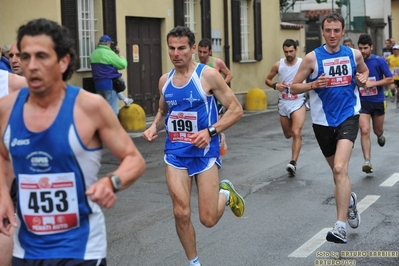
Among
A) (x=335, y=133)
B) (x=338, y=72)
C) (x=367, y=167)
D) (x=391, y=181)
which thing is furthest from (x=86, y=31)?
(x=335, y=133)

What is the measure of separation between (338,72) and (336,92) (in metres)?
0.19

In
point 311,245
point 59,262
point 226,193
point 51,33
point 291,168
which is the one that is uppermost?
point 51,33

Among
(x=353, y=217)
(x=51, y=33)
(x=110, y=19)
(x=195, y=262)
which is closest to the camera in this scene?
(x=51, y=33)

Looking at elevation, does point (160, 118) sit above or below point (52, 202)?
above

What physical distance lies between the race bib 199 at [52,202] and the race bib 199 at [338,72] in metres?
4.67

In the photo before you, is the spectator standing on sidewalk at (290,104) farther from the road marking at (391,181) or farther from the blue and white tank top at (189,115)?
the blue and white tank top at (189,115)

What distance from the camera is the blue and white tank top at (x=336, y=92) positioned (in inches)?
334

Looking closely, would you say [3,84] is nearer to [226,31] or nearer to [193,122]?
[193,122]

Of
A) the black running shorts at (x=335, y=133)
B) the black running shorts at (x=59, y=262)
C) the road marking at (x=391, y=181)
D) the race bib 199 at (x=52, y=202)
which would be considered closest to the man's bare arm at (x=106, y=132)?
the race bib 199 at (x=52, y=202)

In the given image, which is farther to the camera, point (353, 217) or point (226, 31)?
point (226, 31)

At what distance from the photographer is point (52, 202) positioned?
4.26 meters

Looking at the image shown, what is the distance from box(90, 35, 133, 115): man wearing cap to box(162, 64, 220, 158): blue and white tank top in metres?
11.4

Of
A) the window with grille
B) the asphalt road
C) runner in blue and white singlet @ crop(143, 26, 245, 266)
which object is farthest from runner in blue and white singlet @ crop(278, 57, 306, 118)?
the window with grille

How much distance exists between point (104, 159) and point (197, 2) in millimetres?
10554
